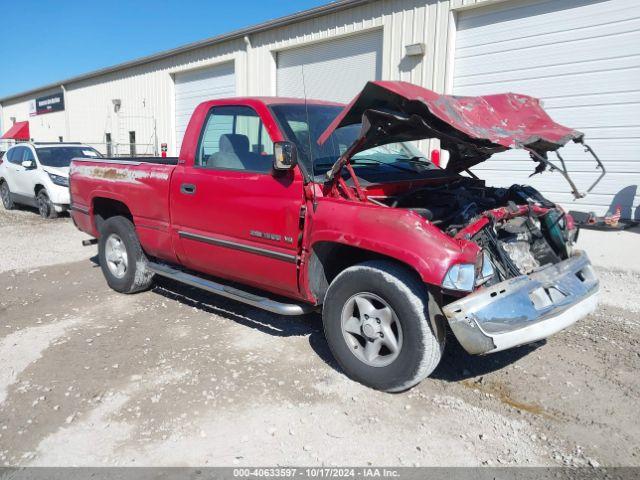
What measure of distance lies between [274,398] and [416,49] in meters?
8.72

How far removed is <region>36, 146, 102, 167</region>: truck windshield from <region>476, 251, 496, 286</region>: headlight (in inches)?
415

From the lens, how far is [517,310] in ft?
10.2

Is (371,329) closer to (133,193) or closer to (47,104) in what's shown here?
(133,193)

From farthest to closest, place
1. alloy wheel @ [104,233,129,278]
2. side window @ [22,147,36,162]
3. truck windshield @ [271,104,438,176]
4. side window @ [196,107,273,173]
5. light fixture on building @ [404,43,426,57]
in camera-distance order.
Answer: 1. side window @ [22,147,36,162]
2. light fixture on building @ [404,43,426,57]
3. alloy wheel @ [104,233,129,278]
4. side window @ [196,107,273,173]
5. truck windshield @ [271,104,438,176]

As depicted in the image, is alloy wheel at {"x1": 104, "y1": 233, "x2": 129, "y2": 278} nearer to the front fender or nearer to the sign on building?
the front fender

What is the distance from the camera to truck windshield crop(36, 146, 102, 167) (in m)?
11.3

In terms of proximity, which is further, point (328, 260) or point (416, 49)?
point (416, 49)

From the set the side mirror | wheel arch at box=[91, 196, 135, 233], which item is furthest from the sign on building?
the side mirror

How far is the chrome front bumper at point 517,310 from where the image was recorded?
2.97 m

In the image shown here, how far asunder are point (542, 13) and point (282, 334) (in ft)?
25.4

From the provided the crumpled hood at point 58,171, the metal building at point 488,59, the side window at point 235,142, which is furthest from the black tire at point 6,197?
the side window at point 235,142

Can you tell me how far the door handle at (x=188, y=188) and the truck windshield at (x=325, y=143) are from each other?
100cm

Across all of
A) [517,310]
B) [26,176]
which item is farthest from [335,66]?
[517,310]

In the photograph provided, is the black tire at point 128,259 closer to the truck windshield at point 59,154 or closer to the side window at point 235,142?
the side window at point 235,142
